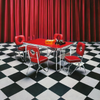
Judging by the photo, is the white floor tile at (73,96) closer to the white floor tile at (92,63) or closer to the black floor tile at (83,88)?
the black floor tile at (83,88)

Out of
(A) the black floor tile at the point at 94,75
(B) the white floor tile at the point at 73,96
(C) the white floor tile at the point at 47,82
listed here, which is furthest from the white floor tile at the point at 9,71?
(A) the black floor tile at the point at 94,75

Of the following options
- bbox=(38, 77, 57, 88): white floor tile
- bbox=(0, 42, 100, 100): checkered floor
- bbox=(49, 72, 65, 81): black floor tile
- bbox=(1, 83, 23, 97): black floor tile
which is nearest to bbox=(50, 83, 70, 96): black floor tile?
bbox=(0, 42, 100, 100): checkered floor

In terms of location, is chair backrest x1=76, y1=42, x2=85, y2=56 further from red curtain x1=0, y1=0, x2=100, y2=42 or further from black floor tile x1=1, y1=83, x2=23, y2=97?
red curtain x1=0, y1=0, x2=100, y2=42

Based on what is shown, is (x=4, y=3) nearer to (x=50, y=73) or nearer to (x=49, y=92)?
(x=50, y=73)

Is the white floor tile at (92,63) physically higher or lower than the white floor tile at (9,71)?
Answer: higher

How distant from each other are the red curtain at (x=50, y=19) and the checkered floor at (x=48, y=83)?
9.44ft

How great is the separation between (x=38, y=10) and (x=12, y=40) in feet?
5.96

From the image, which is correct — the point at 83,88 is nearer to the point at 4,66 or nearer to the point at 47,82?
the point at 47,82

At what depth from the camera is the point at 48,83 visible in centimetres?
310

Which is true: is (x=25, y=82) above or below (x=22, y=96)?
above

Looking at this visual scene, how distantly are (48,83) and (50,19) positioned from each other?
14.5 feet

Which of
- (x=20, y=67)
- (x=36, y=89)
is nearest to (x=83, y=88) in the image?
(x=36, y=89)

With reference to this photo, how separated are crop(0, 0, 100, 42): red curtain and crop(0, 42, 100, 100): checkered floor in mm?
2877

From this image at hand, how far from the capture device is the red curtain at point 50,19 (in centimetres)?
661
